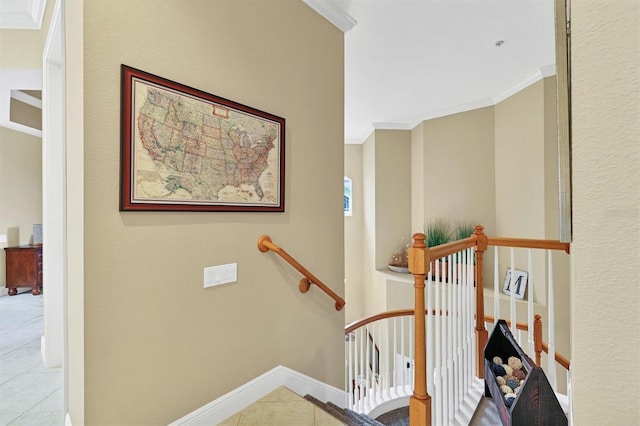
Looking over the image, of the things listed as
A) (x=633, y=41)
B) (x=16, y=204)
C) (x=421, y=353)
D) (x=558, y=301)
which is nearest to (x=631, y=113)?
(x=633, y=41)

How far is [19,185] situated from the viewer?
13.5 feet

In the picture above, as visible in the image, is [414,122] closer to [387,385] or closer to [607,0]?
[387,385]

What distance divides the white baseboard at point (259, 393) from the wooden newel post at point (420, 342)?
69cm

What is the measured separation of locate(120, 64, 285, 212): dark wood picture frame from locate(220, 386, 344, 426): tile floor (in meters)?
1.08

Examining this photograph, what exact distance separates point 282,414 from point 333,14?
8.64ft

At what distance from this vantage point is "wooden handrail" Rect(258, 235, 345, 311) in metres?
1.74

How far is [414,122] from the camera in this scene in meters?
5.09

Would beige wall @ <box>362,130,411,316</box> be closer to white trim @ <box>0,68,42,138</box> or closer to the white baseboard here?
the white baseboard

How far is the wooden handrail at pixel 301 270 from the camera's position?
174cm

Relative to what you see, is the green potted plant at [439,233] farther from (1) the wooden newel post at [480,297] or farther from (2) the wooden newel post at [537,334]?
(2) the wooden newel post at [537,334]

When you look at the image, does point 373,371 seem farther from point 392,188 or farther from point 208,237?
point 392,188

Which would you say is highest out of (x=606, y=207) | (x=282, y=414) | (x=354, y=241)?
(x=606, y=207)

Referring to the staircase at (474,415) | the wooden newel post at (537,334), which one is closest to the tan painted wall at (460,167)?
the wooden newel post at (537,334)

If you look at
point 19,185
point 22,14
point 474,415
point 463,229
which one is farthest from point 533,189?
point 19,185
